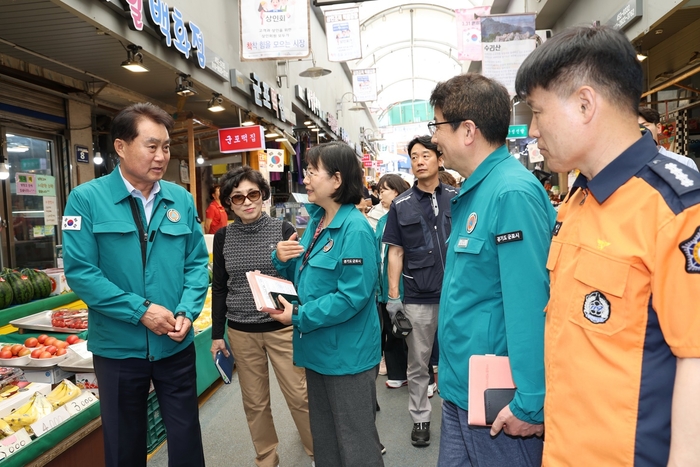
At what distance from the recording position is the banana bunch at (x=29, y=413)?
243cm

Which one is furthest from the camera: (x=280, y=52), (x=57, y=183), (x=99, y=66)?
(x=280, y=52)

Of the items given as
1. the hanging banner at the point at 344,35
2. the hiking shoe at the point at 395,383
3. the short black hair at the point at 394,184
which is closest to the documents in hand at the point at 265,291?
the hiking shoe at the point at 395,383

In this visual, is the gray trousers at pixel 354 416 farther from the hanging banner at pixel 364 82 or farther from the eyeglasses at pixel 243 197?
the hanging banner at pixel 364 82

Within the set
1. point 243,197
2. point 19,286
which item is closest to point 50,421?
point 243,197

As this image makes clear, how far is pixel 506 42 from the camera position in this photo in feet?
29.1

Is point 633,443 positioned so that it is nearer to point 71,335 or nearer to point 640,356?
point 640,356

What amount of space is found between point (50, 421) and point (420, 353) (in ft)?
7.66

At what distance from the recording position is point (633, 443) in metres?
0.97

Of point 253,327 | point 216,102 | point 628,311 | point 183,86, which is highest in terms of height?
point 216,102

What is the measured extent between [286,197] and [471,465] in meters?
11.1

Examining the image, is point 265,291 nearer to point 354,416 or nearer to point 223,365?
point 354,416

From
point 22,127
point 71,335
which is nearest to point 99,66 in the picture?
point 22,127

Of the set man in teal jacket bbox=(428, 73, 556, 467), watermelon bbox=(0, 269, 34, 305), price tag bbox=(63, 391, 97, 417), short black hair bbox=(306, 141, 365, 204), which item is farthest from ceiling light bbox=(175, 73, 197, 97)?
man in teal jacket bbox=(428, 73, 556, 467)

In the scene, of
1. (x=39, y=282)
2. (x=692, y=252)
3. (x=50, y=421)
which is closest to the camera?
(x=692, y=252)
